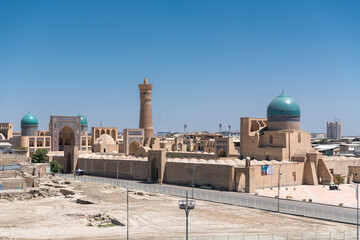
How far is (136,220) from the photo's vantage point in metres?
28.7

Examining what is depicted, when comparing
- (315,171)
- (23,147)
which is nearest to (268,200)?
(315,171)

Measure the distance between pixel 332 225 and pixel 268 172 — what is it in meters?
17.6

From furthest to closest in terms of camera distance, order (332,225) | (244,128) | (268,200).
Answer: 1. (244,128)
2. (268,200)
3. (332,225)

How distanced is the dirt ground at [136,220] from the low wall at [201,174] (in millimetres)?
7579

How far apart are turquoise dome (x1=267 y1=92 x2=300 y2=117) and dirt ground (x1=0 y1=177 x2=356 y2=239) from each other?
2374 centimetres

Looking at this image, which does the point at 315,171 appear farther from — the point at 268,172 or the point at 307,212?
the point at 307,212

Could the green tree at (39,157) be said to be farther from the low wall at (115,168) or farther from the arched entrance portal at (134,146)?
the arched entrance portal at (134,146)

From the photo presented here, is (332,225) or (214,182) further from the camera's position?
(214,182)

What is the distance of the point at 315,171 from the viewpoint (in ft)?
161

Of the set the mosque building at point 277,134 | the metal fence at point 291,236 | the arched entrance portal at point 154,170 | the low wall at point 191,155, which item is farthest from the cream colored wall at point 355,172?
the metal fence at point 291,236

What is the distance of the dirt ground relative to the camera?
25.1 metres

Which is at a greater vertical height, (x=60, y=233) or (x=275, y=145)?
(x=275, y=145)

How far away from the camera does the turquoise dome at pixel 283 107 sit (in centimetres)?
5619

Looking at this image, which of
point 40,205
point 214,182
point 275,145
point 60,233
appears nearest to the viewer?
point 60,233
